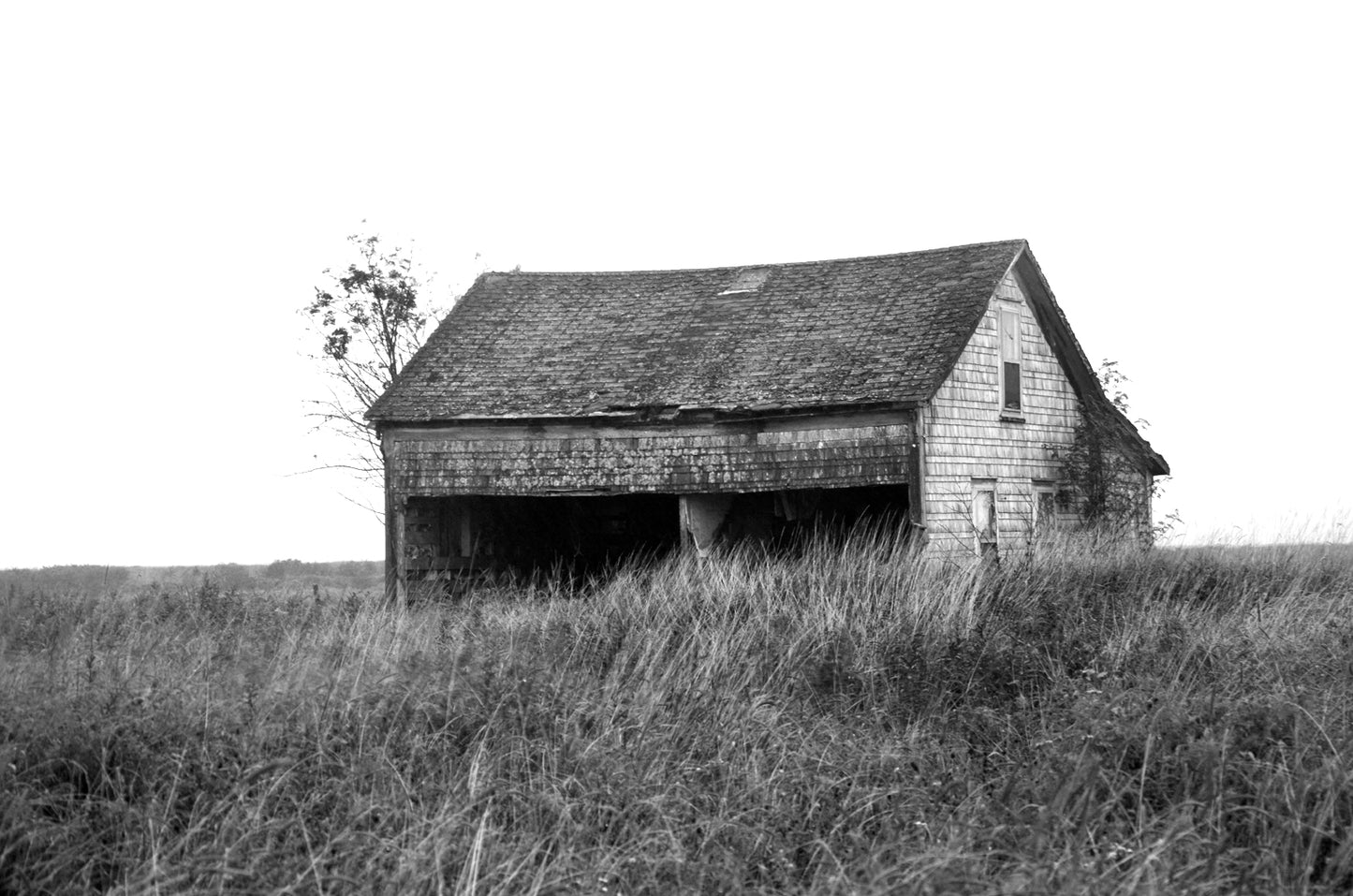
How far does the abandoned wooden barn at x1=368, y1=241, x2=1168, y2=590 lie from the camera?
58.3 ft

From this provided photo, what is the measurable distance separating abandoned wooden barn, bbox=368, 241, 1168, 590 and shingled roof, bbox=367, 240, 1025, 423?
1.5 inches

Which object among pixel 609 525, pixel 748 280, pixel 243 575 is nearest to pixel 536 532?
pixel 609 525

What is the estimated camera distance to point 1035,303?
68.8ft

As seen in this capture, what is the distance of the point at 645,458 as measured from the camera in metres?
18.3

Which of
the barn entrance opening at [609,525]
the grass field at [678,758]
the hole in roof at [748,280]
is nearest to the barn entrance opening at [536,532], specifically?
the barn entrance opening at [609,525]

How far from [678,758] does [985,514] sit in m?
12.5

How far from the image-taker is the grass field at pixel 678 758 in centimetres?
563

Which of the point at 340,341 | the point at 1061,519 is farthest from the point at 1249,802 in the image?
the point at 340,341

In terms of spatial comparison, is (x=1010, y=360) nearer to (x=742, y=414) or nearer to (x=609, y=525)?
(x=742, y=414)

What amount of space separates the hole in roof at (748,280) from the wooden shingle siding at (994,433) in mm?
3786

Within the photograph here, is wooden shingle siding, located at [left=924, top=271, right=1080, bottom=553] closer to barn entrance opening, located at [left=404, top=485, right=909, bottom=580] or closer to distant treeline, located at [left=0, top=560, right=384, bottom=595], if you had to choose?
barn entrance opening, located at [left=404, top=485, right=909, bottom=580]

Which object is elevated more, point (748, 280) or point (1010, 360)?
point (748, 280)

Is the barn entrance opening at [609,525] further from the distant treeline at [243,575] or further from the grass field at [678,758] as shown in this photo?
the grass field at [678,758]

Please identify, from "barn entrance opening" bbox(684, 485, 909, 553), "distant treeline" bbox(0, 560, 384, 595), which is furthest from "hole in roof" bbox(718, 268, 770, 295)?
"distant treeline" bbox(0, 560, 384, 595)
